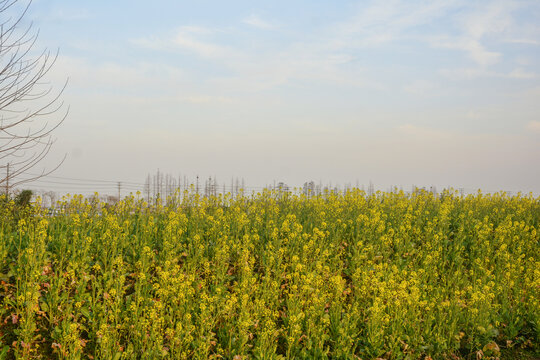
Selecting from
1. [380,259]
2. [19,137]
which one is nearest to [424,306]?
[380,259]

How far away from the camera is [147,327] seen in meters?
5.80

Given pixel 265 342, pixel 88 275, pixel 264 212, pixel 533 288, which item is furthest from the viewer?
pixel 264 212

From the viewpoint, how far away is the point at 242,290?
21.0 ft

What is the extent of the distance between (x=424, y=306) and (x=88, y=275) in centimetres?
557

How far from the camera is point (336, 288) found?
6867 mm

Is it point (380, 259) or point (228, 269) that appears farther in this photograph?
point (380, 259)

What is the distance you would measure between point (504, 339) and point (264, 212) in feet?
17.4

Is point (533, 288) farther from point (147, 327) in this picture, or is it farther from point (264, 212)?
point (147, 327)

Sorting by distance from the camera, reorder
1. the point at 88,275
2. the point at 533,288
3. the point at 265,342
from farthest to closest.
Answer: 1. the point at 533,288
2. the point at 88,275
3. the point at 265,342

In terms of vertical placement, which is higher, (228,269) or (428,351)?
(228,269)

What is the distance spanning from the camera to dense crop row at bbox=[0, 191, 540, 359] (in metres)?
5.64

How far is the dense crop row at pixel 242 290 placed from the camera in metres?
5.64

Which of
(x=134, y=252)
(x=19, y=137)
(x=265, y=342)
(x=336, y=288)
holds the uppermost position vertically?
(x=19, y=137)

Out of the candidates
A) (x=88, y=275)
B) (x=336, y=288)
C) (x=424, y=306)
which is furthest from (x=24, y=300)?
(x=424, y=306)
